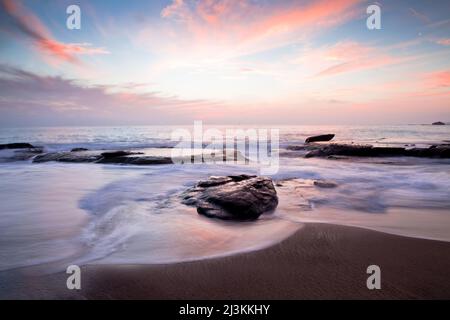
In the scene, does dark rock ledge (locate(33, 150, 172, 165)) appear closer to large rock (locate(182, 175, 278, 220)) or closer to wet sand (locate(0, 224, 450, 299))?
large rock (locate(182, 175, 278, 220))

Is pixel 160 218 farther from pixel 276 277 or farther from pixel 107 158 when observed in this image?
pixel 107 158

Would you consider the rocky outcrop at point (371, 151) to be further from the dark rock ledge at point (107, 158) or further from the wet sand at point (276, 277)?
the wet sand at point (276, 277)

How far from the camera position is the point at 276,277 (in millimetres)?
2559

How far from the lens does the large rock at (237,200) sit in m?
4.45

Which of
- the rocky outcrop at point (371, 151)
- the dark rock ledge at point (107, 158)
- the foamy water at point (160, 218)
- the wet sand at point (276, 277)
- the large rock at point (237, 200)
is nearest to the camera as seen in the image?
the wet sand at point (276, 277)

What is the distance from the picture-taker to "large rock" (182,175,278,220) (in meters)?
4.45

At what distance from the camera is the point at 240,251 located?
3.16 m

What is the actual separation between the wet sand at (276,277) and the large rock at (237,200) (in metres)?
1.27

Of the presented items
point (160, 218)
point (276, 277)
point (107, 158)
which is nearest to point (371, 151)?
point (107, 158)

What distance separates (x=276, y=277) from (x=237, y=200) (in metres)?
2.06

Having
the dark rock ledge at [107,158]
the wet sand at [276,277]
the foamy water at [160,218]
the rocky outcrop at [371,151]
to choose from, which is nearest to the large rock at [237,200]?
the foamy water at [160,218]

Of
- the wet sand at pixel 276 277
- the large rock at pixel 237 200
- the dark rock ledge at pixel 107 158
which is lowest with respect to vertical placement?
the wet sand at pixel 276 277
